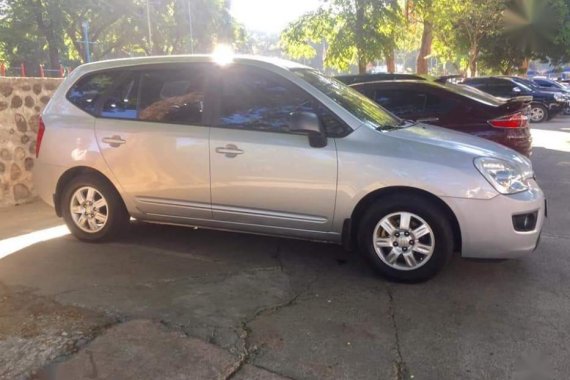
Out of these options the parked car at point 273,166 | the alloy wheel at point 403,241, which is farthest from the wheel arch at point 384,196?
the alloy wheel at point 403,241

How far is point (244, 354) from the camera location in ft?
10.6

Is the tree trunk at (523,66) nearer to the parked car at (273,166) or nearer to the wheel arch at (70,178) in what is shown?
the parked car at (273,166)

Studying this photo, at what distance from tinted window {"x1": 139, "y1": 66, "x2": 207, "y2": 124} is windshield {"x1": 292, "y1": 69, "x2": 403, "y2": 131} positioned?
868 mm

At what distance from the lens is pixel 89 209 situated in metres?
5.20

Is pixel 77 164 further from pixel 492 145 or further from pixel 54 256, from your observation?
pixel 492 145

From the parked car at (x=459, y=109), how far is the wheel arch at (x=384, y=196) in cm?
329

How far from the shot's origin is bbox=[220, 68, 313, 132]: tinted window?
450 centimetres

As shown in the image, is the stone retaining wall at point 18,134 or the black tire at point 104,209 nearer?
the black tire at point 104,209

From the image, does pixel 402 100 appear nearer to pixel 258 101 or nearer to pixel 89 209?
pixel 258 101

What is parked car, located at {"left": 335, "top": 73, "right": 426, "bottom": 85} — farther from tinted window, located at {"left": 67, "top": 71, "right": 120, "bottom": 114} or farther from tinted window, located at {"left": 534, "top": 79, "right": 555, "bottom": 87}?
tinted window, located at {"left": 534, "top": 79, "right": 555, "bottom": 87}

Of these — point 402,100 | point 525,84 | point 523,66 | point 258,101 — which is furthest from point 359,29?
point 523,66

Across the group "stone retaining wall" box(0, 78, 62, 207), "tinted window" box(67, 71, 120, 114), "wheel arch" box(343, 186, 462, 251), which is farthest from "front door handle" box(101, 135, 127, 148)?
"stone retaining wall" box(0, 78, 62, 207)

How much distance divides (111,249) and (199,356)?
2.27m

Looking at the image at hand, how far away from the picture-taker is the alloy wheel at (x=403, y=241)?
4156mm
